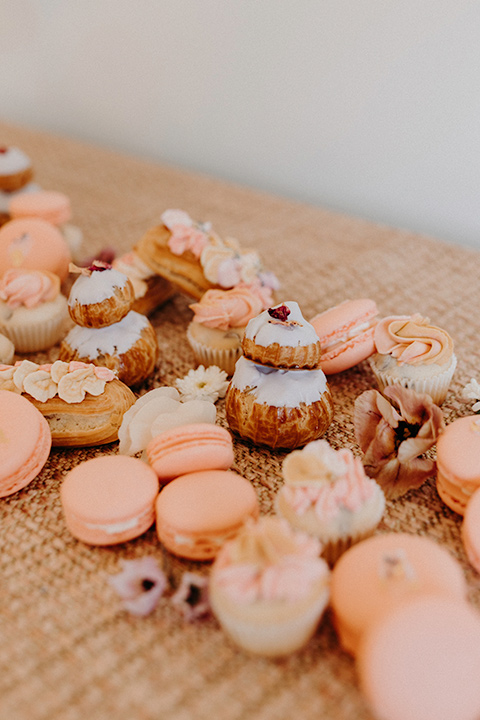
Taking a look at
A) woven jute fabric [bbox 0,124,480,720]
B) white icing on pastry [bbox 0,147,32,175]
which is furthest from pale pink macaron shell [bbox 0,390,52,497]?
white icing on pastry [bbox 0,147,32,175]

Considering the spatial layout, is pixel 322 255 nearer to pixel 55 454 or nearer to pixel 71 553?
pixel 55 454

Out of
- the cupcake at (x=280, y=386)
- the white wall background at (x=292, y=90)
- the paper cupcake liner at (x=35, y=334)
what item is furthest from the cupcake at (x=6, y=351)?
the white wall background at (x=292, y=90)

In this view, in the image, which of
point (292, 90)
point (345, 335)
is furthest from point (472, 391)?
point (292, 90)

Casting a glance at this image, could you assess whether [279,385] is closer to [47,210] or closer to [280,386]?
[280,386]

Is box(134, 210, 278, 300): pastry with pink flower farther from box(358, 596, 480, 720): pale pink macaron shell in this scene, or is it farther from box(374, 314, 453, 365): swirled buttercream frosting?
box(358, 596, 480, 720): pale pink macaron shell

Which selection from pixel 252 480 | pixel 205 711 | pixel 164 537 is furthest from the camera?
pixel 252 480

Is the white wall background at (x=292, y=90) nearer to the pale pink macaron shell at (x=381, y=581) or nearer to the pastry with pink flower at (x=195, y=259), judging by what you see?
the pastry with pink flower at (x=195, y=259)

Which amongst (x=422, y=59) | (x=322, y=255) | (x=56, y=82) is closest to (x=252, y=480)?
(x=322, y=255)
